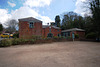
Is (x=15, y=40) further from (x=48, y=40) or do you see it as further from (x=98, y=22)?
(x=98, y=22)

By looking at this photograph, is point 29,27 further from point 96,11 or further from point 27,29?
point 96,11

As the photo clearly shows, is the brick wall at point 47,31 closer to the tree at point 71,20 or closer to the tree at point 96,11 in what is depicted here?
the tree at point 71,20

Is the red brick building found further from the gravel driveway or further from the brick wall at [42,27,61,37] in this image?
the gravel driveway

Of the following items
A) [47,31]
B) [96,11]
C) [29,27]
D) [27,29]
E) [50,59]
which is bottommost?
[50,59]

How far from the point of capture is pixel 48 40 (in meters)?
12.8

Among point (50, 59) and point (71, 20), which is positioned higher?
point (71, 20)

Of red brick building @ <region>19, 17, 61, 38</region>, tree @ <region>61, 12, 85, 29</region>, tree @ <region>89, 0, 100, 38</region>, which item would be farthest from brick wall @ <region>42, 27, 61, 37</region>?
tree @ <region>89, 0, 100, 38</region>

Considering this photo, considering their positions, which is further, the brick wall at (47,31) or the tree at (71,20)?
the tree at (71,20)

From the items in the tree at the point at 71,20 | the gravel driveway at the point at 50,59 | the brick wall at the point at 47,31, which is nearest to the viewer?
the gravel driveway at the point at 50,59

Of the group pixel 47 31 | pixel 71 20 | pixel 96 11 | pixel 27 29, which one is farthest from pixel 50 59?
pixel 71 20

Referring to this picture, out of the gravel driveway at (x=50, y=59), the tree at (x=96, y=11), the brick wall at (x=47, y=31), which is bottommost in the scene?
the gravel driveway at (x=50, y=59)

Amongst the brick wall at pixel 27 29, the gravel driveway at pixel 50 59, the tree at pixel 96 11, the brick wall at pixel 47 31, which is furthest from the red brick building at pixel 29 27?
the tree at pixel 96 11

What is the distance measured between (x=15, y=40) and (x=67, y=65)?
9.37 meters

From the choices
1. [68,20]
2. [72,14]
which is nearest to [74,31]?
[68,20]
